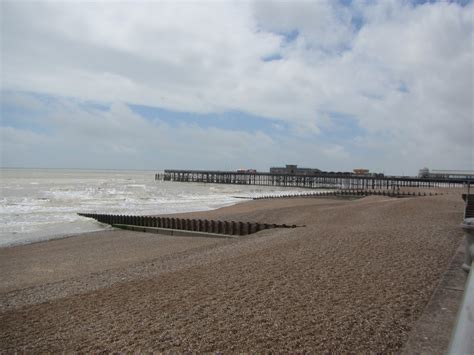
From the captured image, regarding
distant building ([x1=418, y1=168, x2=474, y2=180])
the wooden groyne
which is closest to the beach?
the wooden groyne

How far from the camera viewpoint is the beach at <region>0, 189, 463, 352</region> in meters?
4.37

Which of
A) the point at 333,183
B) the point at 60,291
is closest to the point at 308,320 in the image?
the point at 60,291

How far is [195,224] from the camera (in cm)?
1703

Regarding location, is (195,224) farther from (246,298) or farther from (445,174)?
(445,174)

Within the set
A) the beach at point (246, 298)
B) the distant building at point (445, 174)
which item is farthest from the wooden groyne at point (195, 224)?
the distant building at point (445, 174)

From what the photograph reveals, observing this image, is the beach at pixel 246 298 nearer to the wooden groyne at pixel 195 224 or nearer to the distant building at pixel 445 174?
the wooden groyne at pixel 195 224

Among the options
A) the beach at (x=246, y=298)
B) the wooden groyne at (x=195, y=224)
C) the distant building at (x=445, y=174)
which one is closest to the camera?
the beach at (x=246, y=298)

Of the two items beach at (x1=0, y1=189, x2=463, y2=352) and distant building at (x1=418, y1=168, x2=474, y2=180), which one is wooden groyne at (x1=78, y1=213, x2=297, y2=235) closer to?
beach at (x1=0, y1=189, x2=463, y2=352)

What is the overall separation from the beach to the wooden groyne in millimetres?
4025

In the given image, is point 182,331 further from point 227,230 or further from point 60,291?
point 227,230

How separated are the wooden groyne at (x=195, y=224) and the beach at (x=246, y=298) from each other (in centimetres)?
402

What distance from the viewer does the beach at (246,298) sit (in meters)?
4.37

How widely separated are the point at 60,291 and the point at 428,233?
9232 millimetres

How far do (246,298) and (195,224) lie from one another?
11574 mm
